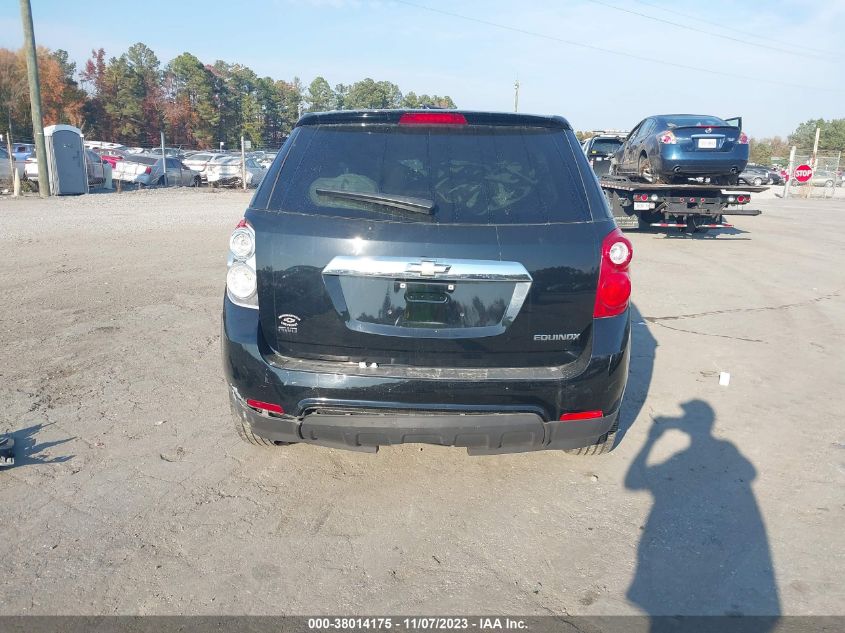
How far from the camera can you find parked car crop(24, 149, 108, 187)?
2264 centimetres

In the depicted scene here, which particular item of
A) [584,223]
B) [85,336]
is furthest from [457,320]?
[85,336]

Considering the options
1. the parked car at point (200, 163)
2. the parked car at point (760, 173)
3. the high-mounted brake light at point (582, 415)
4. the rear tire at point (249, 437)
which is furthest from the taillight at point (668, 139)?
the parked car at point (760, 173)

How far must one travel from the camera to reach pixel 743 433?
14.2ft

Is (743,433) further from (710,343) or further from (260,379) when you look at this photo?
(260,379)

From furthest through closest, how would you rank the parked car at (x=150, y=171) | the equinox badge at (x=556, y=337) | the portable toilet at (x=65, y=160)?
the parked car at (x=150, y=171), the portable toilet at (x=65, y=160), the equinox badge at (x=556, y=337)

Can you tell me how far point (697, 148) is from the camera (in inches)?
489

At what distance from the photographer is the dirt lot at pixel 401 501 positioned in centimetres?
268

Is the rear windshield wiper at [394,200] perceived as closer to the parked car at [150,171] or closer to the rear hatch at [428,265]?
the rear hatch at [428,265]

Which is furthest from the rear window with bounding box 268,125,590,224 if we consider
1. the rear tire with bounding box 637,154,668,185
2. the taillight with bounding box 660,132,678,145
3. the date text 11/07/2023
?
the rear tire with bounding box 637,154,668,185

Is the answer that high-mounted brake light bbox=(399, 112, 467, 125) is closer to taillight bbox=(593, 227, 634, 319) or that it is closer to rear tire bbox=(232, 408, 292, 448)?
taillight bbox=(593, 227, 634, 319)

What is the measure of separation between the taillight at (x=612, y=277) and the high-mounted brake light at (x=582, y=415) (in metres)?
0.45

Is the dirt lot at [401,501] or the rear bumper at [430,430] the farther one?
the rear bumper at [430,430]

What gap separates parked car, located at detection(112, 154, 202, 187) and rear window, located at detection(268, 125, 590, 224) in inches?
1017

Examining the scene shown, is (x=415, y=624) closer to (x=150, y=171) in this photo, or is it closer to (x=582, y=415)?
(x=582, y=415)
